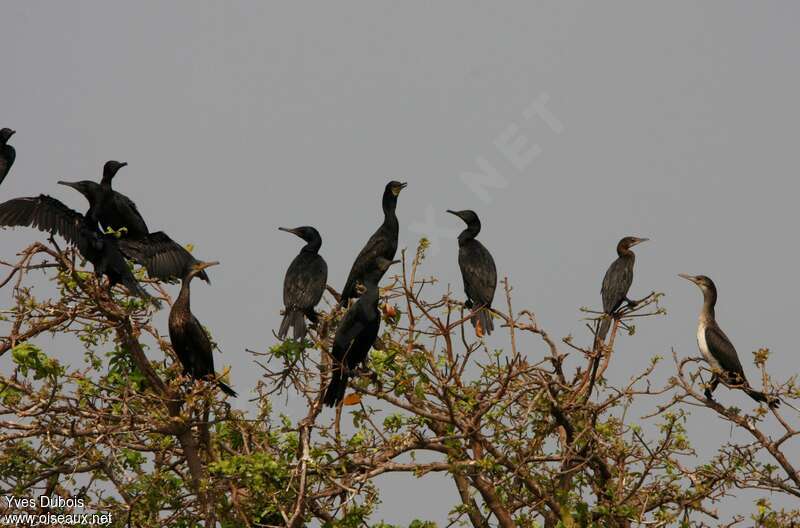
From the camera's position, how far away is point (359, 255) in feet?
32.3

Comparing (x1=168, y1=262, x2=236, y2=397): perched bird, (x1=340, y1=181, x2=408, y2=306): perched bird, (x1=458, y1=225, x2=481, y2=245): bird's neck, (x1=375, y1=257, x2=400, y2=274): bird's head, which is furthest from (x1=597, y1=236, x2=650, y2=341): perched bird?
(x1=168, y1=262, x2=236, y2=397): perched bird

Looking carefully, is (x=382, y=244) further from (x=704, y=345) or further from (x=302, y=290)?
(x=704, y=345)

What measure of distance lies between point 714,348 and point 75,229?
531cm

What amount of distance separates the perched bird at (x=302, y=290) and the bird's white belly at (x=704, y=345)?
10.3ft

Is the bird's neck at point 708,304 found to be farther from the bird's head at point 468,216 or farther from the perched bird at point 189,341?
the perched bird at point 189,341

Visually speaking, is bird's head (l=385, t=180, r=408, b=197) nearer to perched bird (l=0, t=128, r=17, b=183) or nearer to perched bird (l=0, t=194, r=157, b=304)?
perched bird (l=0, t=194, r=157, b=304)

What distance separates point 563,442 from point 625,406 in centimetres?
57

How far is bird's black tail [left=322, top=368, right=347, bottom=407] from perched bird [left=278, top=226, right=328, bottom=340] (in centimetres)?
98

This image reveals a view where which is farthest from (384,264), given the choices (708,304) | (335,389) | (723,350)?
(708,304)

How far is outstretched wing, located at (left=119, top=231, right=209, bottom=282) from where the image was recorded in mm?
9055

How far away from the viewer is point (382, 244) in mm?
9969

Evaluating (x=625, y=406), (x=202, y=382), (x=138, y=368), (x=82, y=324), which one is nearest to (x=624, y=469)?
(x=625, y=406)

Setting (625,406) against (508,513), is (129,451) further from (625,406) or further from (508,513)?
(625,406)

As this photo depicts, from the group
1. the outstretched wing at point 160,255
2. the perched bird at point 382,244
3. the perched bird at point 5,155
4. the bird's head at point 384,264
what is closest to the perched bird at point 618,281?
the bird's head at point 384,264
